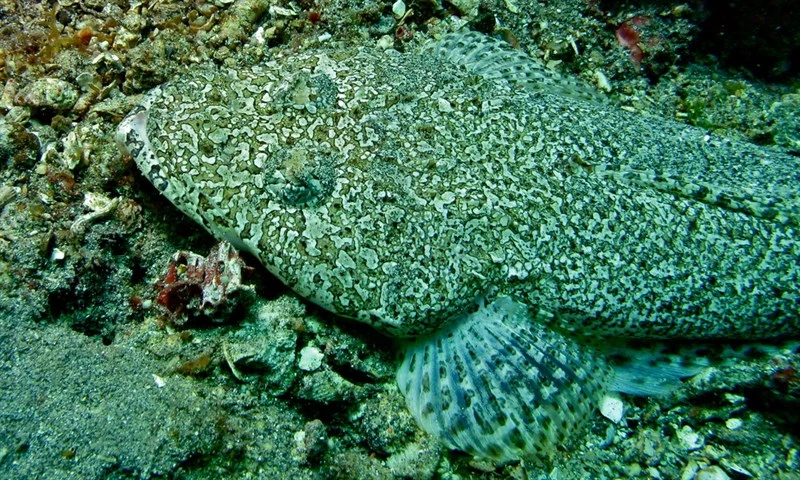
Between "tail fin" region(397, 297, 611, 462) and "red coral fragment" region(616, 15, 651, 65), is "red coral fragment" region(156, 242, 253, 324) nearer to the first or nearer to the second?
"tail fin" region(397, 297, 611, 462)

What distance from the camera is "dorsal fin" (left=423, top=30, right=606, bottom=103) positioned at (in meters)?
4.66

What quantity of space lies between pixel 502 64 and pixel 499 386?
2740 millimetres

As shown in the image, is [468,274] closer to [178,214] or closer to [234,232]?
[234,232]

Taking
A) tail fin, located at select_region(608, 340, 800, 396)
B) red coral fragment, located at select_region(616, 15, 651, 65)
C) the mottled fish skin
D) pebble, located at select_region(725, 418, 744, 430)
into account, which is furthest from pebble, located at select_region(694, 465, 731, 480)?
red coral fragment, located at select_region(616, 15, 651, 65)

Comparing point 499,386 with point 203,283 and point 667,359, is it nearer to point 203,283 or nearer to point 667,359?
point 667,359

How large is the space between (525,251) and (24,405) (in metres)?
3.21

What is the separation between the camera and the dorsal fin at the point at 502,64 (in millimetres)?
4660

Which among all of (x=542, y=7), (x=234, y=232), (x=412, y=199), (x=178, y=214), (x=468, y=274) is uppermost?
(x=542, y=7)

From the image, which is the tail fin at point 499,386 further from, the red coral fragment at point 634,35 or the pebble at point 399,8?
the red coral fragment at point 634,35

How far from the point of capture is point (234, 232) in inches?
147

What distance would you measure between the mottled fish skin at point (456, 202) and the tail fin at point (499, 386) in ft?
0.67

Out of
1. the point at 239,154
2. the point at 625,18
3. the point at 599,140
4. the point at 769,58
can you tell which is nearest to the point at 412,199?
the point at 239,154

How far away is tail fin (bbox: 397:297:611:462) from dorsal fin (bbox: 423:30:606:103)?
1.98m

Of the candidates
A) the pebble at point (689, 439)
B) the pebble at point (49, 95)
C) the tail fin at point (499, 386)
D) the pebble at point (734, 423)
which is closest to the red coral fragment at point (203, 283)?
the tail fin at point (499, 386)
